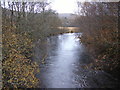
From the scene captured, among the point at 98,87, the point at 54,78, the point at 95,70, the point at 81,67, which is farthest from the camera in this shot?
the point at 81,67

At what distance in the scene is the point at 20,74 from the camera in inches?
85.1

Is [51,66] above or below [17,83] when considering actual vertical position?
below

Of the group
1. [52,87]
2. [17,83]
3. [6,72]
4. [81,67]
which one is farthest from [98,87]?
[6,72]

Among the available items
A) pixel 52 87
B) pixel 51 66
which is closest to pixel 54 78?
pixel 52 87

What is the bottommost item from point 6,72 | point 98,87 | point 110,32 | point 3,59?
point 98,87

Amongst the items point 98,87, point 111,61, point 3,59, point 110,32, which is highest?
point 110,32

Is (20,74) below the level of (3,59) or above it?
below

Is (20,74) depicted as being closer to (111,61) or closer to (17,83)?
(17,83)

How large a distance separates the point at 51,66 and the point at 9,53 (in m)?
2.47

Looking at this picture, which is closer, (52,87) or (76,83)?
(52,87)

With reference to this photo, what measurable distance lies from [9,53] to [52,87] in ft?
4.34

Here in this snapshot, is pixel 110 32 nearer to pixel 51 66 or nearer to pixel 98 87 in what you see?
pixel 98 87

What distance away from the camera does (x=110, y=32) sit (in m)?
3.86

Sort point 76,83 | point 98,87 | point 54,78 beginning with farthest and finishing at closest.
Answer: point 54,78, point 76,83, point 98,87
